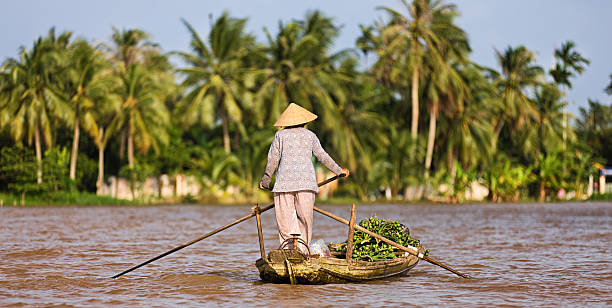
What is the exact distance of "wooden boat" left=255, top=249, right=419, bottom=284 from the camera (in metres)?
7.29

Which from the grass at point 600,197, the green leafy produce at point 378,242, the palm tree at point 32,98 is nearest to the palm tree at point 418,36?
the grass at point 600,197

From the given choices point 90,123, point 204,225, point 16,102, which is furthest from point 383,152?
point 204,225

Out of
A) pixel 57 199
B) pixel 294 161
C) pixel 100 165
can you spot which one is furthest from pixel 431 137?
pixel 294 161

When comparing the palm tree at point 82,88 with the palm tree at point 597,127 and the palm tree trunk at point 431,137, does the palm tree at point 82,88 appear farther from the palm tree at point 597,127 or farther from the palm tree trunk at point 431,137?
the palm tree at point 597,127

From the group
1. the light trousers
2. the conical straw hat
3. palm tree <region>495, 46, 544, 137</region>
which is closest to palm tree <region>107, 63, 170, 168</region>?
palm tree <region>495, 46, 544, 137</region>

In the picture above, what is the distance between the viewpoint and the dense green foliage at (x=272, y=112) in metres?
33.4

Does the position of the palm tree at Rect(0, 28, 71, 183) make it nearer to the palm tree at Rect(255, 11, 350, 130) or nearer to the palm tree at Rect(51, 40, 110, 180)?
the palm tree at Rect(51, 40, 110, 180)

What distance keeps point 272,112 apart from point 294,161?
84.2 ft

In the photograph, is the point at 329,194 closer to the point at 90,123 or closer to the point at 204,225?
the point at 90,123

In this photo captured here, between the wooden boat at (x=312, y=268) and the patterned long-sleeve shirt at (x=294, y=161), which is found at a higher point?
the patterned long-sleeve shirt at (x=294, y=161)

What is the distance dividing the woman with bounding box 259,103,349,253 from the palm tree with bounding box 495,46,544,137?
110 ft

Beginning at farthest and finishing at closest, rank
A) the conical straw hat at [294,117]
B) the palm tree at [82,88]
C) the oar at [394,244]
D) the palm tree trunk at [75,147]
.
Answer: the palm tree trunk at [75,147] → the palm tree at [82,88] → the conical straw hat at [294,117] → the oar at [394,244]

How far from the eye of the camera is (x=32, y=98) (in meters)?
32.3

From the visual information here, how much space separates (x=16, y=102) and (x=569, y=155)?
25.4 meters
